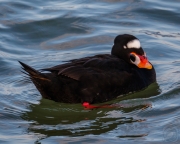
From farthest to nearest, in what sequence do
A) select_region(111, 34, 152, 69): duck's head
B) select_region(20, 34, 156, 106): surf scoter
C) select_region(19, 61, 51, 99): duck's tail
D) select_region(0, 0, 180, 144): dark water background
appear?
1. select_region(111, 34, 152, 69): duck's head
2. select_region(20, 34, 156, 106): surf scoter
3. select_region(19, 61, 51, 99): duck's tail
4. select_region(0, 0, 180, 144): dark water background

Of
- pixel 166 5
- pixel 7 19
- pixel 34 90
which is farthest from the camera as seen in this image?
pixel 166 5

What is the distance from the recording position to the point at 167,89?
26.9 feet

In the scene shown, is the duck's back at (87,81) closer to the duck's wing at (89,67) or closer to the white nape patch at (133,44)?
the duck's wing at (89,67)

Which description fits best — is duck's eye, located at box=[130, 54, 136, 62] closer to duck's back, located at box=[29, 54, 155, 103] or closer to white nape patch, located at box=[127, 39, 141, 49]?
white nape patch, located at box=[127, 39, 141, 49]

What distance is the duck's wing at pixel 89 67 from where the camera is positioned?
24.9 feet

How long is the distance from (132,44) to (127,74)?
59 cm

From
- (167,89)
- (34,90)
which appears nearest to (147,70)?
(167,89)

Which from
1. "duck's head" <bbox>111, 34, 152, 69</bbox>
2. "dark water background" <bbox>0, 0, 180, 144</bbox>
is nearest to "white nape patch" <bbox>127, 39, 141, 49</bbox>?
"duck's head" <bbox>111, 34, 152, 69</bbox>

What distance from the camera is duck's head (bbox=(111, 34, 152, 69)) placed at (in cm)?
836

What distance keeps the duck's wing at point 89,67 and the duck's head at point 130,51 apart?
32cm

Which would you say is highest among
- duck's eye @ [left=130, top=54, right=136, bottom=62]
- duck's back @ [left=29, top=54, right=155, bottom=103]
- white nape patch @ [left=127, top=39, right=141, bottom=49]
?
white nape patch @ [left=127, top=39, right=141, bottom=49]

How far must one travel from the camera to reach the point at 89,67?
7.75m

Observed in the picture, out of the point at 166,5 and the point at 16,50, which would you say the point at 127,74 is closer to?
the point at 16,50

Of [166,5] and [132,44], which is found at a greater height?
[166,5]
